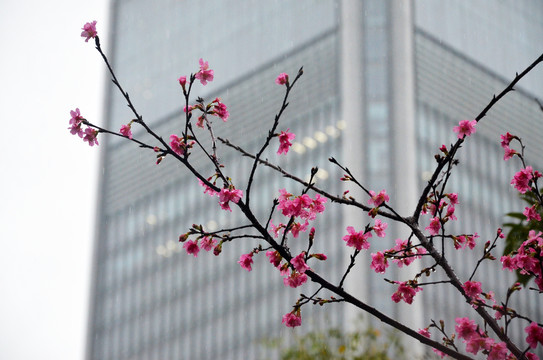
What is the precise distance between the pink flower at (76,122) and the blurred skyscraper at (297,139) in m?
49.2

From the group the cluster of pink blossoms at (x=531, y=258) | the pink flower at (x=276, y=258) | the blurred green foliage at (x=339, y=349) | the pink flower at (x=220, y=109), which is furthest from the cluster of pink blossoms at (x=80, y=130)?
the blurred green foliage at (x=339, y=349)

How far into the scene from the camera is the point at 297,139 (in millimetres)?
60344

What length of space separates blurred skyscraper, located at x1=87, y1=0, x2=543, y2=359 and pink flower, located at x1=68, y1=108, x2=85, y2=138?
49.2 m

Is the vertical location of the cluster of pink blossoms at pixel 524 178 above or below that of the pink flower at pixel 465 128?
below

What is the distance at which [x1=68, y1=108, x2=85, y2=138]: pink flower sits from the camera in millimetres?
3598

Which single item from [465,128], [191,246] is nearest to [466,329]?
[465,128]

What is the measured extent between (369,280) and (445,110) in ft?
51.9

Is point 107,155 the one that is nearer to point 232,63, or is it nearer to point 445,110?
point 232,63

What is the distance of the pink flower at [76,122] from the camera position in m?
3.60

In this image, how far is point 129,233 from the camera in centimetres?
7350

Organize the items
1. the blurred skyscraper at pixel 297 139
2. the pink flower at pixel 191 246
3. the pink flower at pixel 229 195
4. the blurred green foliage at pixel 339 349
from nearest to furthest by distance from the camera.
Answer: the pink flower at pixel 229 195 → the pink flower at pixel 191 246 → the blurred green foliage at pixel 339 349 → the blurred skyscraper at pixel 297 139

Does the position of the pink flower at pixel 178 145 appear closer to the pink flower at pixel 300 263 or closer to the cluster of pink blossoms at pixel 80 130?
the cluster of pink blossoms at pixel 80 130

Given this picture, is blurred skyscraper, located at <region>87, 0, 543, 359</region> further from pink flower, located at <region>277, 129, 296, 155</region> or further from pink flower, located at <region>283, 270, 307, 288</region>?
pink flower, located at <region>283, 270, 307, 288</region>

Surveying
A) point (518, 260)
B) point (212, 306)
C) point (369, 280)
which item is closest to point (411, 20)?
point (369, 280)
